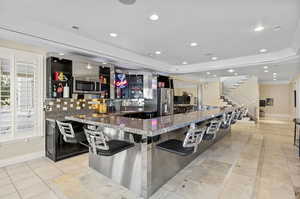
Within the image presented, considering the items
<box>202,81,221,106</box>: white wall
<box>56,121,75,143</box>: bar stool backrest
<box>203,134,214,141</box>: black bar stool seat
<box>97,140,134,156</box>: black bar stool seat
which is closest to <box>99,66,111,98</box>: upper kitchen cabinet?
<box>56,121,75,143</box>: bar stool backrest

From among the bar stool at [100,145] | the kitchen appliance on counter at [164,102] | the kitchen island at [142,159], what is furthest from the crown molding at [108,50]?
the bar stool at [100,145]

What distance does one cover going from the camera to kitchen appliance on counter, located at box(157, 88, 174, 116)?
6.36 m

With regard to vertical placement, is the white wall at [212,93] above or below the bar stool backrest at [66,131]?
above

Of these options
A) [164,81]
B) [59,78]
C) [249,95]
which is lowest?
[249,95]

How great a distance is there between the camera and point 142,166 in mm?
2115

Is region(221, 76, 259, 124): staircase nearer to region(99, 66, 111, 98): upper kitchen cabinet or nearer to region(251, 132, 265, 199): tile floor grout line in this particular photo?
region(251, 132, 265, 199): tile floor grout line

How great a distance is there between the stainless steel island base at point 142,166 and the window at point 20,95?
2.05 metres

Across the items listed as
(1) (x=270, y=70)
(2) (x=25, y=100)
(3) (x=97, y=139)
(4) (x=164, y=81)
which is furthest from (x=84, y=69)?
(1) (x=270, y=70)

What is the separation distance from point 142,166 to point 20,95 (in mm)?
3222

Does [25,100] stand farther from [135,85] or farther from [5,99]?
[135,85]

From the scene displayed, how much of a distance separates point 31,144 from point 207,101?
392 inches

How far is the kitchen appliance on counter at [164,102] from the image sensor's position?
251 inches

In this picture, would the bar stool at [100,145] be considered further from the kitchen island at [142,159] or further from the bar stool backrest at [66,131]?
the bar stool backrest at [66,131]

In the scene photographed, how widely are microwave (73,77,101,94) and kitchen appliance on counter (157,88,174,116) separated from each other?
107 inches
